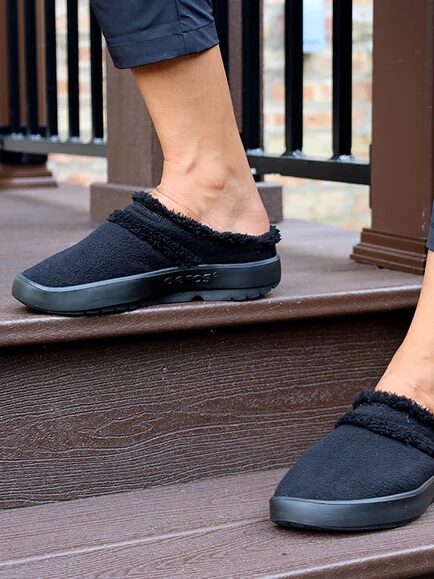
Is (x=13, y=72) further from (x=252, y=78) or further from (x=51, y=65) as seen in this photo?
(x=252, y=78)

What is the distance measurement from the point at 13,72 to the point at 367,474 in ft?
7.32

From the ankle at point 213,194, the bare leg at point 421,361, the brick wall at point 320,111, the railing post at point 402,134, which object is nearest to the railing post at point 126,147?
the railing post at point 402,134

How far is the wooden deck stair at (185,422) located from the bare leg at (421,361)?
13 cm

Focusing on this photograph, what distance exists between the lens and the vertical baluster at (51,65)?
255 centimetres

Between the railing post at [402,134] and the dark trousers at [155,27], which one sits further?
the railing post at [402,134]

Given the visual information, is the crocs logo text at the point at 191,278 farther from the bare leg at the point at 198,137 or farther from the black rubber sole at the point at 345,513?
the black rubber sole at the point at 345,513

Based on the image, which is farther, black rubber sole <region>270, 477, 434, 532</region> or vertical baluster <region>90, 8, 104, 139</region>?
vertical baluster <region>90, 8, 104, 139</region>

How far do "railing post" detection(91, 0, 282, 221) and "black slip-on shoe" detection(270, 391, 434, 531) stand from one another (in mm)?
852

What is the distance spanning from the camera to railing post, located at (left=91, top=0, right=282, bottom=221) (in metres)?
1.78

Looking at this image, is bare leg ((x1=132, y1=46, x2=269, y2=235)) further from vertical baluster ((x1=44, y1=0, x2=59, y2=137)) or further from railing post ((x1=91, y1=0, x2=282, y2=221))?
vertical baluster ((x1=44, y1=0, x2=59, y2=137))

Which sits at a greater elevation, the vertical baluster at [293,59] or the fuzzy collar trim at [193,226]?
the vertical baluster at [293,59]

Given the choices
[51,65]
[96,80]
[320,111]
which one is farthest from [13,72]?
[320,111]

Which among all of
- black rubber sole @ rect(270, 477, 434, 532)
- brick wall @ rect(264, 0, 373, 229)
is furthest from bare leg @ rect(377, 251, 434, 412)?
brick wall @ rect(264, 0, 373, 229)

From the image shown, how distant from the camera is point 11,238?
166 cm
